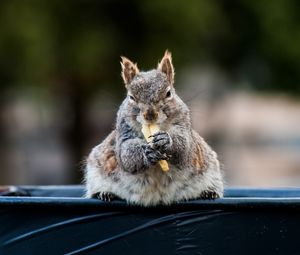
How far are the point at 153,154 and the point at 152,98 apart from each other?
278 millimetres

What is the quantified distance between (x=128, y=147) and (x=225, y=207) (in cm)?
55

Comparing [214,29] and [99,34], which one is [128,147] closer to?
[99,34]

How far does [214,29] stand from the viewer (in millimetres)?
15117

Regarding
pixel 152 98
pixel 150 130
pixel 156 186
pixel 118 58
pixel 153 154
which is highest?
pixel 118 58

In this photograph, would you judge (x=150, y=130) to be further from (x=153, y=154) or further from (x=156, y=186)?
(x=156, y=186)

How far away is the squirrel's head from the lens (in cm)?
383

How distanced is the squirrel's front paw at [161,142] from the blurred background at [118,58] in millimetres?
7691

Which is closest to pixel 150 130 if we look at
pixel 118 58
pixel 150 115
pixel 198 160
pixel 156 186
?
pixel 150 115

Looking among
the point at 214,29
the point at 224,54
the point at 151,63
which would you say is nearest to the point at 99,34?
the point at 151,63

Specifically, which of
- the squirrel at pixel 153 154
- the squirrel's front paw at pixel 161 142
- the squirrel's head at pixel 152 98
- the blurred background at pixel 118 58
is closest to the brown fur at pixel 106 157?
the squirrel at pixel 153 154

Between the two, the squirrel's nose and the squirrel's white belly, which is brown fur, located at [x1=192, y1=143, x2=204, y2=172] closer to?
the squirrel's white belly

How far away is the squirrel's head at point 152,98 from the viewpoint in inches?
151

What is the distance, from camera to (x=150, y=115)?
12.4 feet

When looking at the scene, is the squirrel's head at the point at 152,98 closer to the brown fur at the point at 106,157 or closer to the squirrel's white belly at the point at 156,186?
the squirrel's white belly at the point at 156,186
